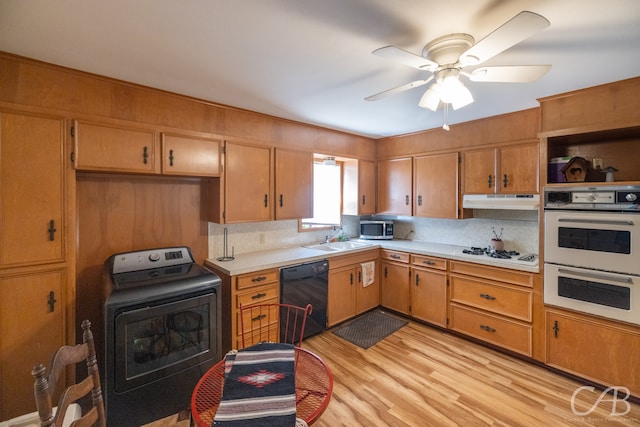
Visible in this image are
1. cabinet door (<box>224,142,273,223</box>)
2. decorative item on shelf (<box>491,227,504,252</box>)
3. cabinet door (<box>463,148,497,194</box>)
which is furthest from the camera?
decorative item on shelf (<box>491,227,504,252</box>)

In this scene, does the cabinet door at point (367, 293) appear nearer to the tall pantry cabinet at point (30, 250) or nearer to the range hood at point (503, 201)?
the range hood at point (503, 201)

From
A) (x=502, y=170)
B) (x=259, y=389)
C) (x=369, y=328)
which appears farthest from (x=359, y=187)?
(x=259, y=389)

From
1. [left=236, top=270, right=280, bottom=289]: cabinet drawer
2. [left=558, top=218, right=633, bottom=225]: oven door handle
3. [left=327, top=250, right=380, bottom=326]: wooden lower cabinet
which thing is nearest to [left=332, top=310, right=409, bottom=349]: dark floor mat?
[left=327, top=250, right=380, bottom=326]: wooden lower cabinet

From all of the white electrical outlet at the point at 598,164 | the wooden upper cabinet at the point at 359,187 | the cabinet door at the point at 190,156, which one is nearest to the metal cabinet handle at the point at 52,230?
the cabinet door at the point at 190,156

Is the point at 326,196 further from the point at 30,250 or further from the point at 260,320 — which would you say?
the point at 30,250

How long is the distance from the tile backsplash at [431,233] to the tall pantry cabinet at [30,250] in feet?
3.90

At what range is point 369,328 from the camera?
10.9 ft

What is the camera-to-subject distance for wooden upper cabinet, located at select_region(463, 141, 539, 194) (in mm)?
2754

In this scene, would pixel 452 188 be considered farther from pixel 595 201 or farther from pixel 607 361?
pixel 607 361

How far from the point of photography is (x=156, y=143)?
2279 millimetres

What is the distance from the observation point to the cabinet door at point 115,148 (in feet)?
6.54

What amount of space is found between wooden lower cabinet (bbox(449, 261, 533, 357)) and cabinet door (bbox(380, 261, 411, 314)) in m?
0.55

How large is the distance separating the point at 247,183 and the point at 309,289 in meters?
1.25

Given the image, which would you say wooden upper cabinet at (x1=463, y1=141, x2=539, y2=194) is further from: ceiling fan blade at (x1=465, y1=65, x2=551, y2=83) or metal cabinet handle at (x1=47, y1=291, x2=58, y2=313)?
metal cabinet handle at (x1=47, y1=291, x2=58, y2=313)
